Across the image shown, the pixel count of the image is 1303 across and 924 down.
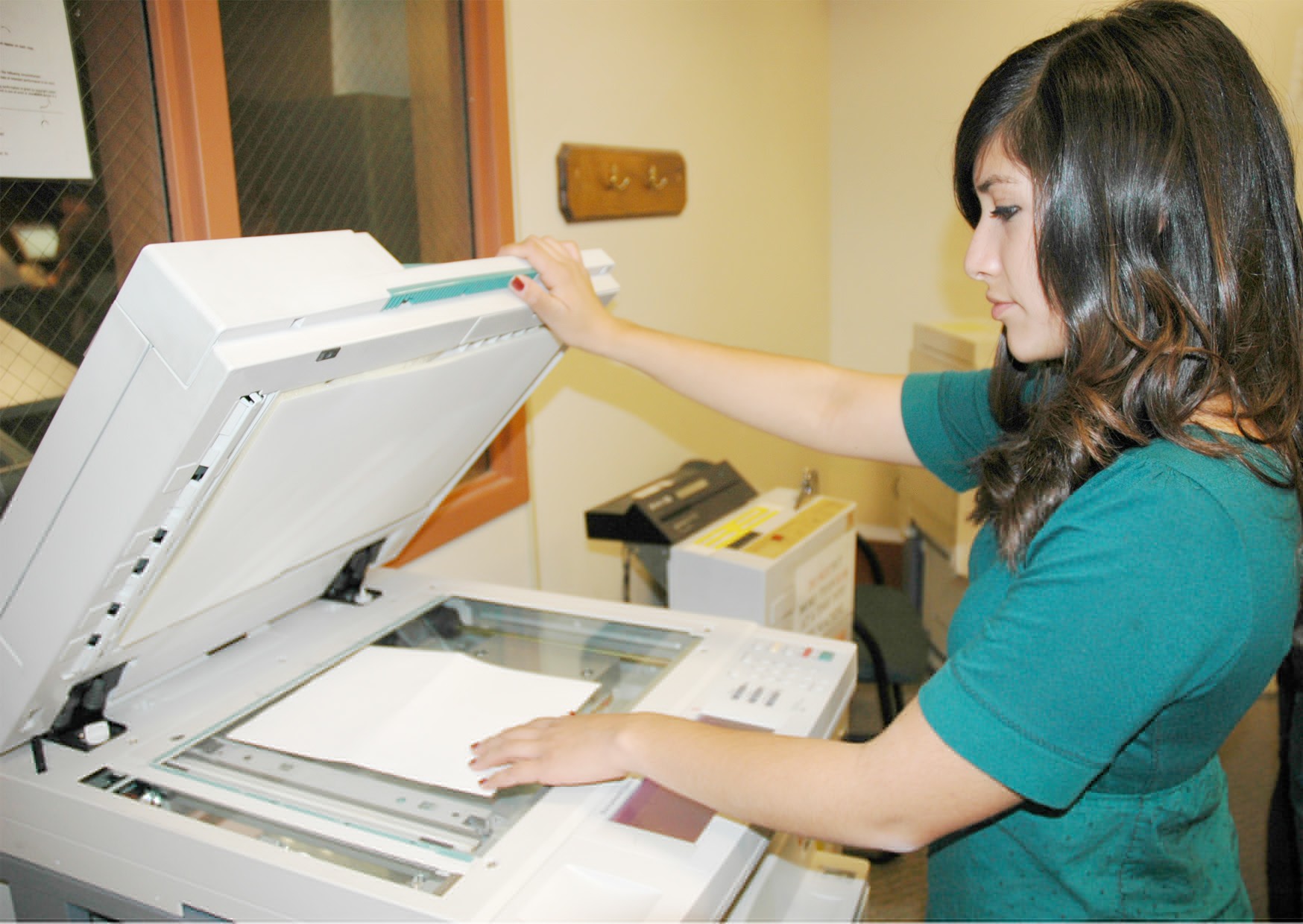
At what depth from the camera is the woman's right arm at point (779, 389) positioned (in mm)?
1291

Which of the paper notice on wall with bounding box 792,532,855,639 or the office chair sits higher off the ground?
the paper notice on wall with bounding box 792,532,855,639

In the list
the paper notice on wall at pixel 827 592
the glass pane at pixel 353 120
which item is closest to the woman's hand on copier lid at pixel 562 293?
the glass pane at pixel 353 120

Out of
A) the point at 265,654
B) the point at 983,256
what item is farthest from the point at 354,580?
the point at 983,256

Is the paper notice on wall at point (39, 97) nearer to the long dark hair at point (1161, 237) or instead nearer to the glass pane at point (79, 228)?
the glass pane at point (79, 228)

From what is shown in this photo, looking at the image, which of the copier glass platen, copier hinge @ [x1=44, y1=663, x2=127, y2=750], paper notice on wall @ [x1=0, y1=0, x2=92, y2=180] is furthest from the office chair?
paper notice on wall @ [x1=0, y1=0, x2=92, y2=180]

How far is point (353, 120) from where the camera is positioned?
1435 millimetres

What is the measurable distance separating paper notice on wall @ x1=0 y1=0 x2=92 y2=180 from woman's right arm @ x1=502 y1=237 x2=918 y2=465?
612 mm

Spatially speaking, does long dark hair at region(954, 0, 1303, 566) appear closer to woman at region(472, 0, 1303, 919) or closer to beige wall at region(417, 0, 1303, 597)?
woman at region(472, 0, 1303, 919)

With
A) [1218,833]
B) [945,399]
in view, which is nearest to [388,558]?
[945,399]

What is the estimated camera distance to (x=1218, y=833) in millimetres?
1018

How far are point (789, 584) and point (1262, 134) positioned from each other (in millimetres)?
1122

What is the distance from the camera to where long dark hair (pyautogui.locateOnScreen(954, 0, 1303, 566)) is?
0.77m

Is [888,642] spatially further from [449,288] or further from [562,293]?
[449,288]

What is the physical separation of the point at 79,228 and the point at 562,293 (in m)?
0.55
